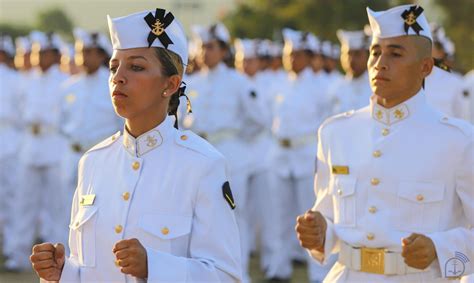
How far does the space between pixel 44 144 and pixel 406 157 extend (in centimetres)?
759

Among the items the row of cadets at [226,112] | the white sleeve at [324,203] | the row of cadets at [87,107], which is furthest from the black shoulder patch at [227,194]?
the row of cadets at [87,107]

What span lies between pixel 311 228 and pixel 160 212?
3.57 ft

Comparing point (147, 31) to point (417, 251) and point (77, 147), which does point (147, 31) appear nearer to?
point (417, 251)

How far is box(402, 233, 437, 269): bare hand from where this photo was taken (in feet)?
16.2

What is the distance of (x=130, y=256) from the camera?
402 centimetres

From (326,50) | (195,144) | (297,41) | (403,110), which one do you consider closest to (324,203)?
(403,110)

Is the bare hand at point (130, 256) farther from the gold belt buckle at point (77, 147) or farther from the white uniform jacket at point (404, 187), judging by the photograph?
the gold belt buckle at point (77, 147)

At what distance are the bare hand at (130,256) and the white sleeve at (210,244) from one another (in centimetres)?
8

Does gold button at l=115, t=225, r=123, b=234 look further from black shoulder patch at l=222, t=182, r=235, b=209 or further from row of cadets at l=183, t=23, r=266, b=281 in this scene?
row of cadets at l=183, t=23, r=266, b=281

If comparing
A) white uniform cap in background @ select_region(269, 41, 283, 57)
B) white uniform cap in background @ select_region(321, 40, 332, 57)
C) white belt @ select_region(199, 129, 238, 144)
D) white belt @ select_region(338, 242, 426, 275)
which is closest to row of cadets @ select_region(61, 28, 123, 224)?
white belt @ select_region(199, 129, 238, 144)

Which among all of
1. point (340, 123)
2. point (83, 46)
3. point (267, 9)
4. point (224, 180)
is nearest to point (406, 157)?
point (340, 123)

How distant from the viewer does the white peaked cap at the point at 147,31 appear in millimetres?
4441

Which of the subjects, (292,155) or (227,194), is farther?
(292,155)

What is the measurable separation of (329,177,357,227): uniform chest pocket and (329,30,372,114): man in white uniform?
17.7 ft
